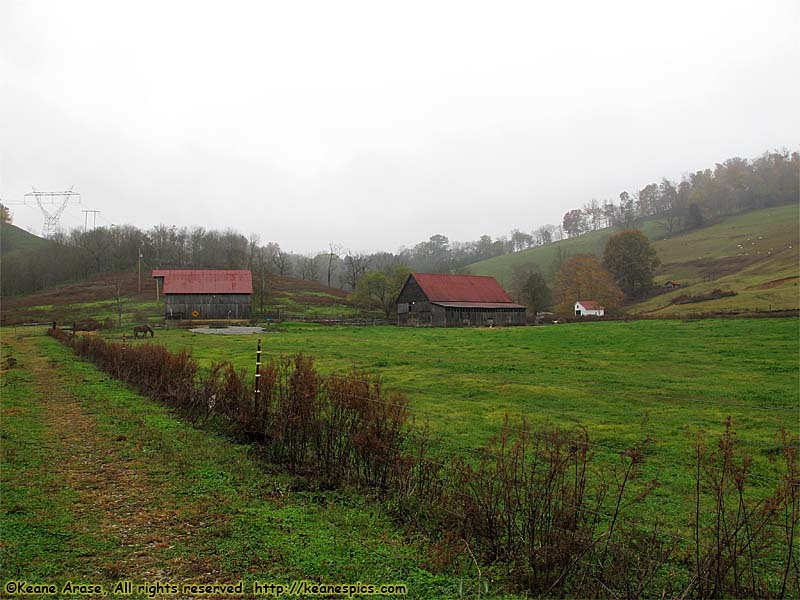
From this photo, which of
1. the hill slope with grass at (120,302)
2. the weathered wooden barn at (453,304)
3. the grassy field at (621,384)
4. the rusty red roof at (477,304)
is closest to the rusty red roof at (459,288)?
the weathered wooden barn at (453,304)

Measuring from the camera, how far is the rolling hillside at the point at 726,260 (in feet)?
189

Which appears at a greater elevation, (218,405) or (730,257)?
(730,257)

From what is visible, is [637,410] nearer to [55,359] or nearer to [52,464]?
[52,464]

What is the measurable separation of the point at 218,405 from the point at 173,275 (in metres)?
54.4

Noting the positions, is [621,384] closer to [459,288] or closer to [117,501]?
[117,501]

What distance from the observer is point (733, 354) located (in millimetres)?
20953

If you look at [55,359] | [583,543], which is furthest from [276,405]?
[55,359]

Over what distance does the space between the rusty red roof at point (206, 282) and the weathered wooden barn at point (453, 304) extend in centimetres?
1696

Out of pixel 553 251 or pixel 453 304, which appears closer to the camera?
pixel 453 304

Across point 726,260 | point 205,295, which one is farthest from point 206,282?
point 726,260

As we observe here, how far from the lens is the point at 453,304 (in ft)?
194

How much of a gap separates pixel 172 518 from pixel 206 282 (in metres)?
57.8

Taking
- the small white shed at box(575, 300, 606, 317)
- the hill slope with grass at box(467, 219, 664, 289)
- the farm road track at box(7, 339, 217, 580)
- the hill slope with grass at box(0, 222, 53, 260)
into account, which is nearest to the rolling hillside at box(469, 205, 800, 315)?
the hill slope with grass at box(467, 219, 664, 289)

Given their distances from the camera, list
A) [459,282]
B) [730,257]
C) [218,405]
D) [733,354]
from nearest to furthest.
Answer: [218,405], [733,354], [459,282], [730,257]
